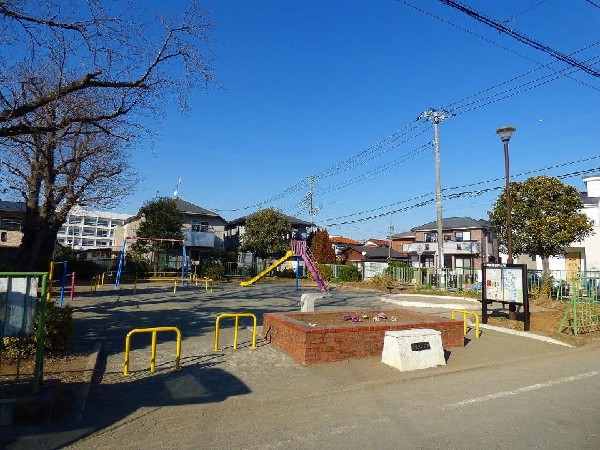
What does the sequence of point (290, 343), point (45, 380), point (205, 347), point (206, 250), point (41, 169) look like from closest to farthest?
point (45, 380), point (290, 343), point (205, 347), point (41, 169), point (206, 250)

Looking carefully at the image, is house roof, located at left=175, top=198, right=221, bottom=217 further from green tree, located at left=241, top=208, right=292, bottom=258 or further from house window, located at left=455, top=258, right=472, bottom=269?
house window, located at left=455, top=258, right=472, bottom=269

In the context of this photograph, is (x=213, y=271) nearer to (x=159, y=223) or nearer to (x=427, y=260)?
(x=159, y=223)

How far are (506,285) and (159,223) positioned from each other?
88.7 ft

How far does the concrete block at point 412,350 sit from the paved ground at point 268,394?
19cm

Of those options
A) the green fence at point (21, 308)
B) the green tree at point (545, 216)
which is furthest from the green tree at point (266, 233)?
the green fence at point (21, 308)

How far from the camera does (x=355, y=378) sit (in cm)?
676

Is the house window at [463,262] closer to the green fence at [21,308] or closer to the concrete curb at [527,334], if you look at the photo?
the concrete curb at [527,334]

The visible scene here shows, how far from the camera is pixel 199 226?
4150 centimetres

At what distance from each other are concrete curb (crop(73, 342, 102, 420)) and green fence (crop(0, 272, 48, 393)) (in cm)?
50

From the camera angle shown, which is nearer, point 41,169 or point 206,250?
point 41,169

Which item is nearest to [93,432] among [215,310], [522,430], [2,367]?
[2,367]

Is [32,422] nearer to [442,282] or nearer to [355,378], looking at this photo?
[355,378]

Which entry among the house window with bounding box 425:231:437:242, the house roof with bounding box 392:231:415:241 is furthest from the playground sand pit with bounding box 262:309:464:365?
the house roof with bounding box 392:231:415:241

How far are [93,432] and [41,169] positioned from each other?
15.8m
